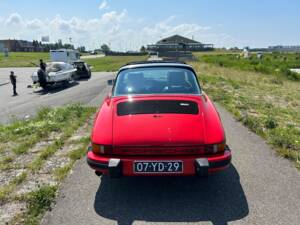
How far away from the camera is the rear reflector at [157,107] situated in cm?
450

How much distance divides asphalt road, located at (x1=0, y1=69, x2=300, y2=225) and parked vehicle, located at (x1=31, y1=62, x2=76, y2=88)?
687 inches

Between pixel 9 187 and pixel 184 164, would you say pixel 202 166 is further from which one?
pixel 9 187

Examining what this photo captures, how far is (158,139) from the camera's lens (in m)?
3.95

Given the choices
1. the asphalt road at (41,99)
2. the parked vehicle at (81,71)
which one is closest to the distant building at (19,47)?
the parked vehicle at (81,71)

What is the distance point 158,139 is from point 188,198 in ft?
2.91

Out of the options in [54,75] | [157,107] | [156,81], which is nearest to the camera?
[157,107]

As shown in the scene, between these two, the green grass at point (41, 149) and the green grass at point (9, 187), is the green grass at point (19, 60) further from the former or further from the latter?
the green grass at point (9, 187)

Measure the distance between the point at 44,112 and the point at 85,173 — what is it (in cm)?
627

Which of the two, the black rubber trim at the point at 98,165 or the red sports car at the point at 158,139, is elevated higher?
the red sports car at the point at 158,139

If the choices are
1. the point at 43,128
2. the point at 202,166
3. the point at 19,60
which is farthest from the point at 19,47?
the point at 202,166

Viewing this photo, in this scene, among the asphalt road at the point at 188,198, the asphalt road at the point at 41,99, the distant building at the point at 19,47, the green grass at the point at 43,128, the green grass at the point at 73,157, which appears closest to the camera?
the asphalt road at the point at 188,198

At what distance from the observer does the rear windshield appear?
17.2ft

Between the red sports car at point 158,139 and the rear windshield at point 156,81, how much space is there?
1.40ft

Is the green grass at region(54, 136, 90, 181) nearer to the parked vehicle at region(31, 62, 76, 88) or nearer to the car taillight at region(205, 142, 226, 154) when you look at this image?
the car taillight at region(205, 142, 226, 154)
